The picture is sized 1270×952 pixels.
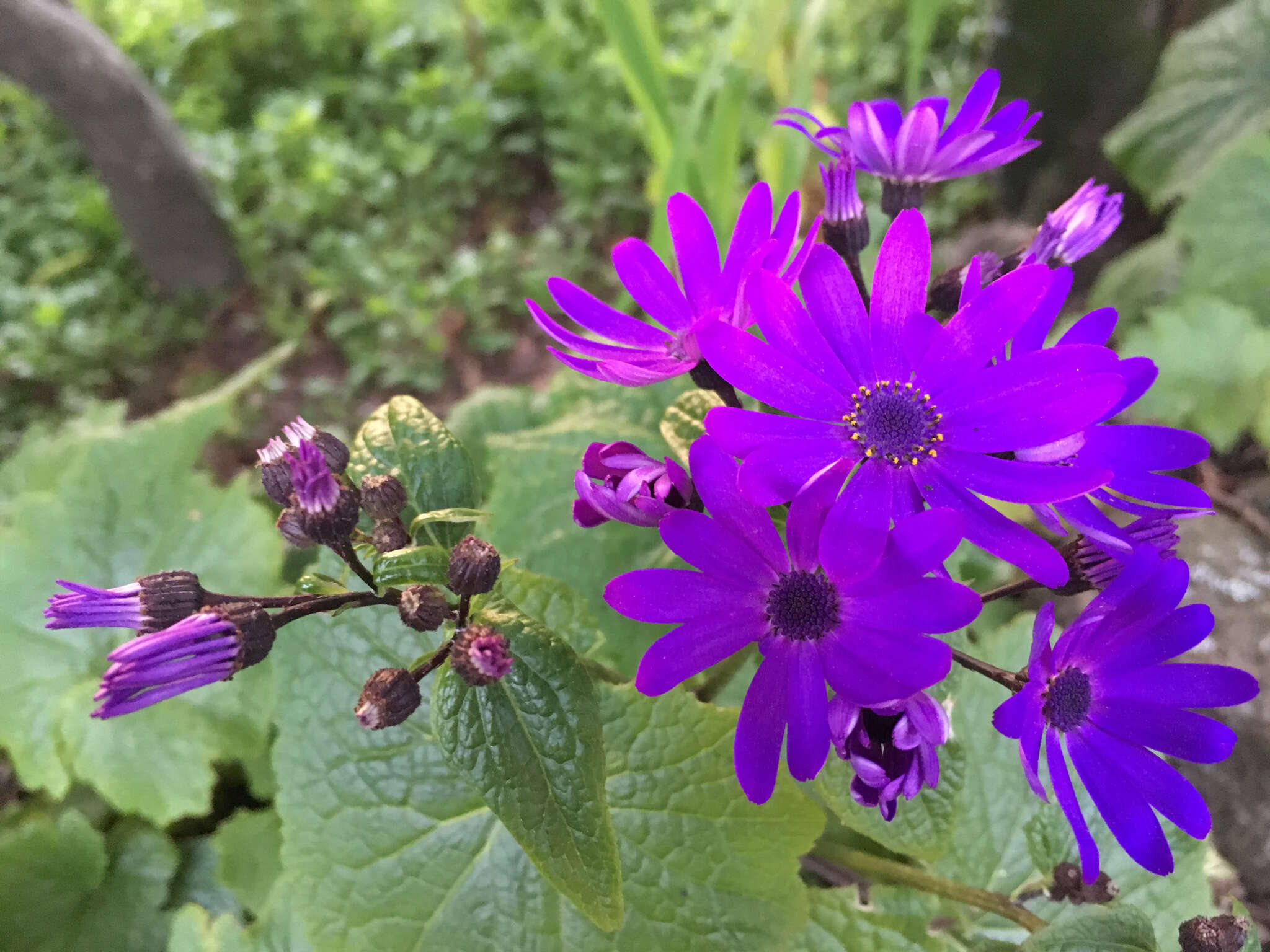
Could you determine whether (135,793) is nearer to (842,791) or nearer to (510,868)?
(510,868)

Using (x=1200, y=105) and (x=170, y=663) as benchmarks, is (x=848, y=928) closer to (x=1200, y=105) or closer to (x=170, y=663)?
(x=170, y=663)

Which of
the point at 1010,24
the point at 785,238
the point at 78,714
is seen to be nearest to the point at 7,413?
the point at 78,714

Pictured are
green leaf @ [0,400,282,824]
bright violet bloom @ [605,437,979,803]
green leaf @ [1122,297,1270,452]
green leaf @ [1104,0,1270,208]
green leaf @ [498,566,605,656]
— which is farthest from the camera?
green leaf @ [1104,0,1270,208]

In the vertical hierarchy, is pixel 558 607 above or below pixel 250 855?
above

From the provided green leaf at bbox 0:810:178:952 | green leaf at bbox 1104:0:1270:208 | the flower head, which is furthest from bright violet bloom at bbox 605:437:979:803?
green leaf at bbox 1104:0:1270:208

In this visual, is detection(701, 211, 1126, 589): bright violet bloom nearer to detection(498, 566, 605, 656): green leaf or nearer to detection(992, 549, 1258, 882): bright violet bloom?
detection(992, 549, 1258, 882): bright violet bloom

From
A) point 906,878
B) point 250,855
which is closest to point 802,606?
point 906,878

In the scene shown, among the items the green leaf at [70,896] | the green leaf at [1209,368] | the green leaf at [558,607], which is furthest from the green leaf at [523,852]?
the green leaf at [1209,368]
